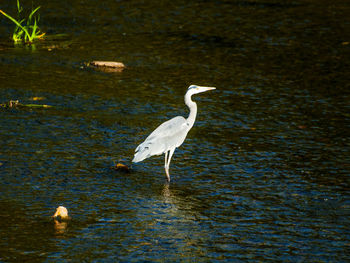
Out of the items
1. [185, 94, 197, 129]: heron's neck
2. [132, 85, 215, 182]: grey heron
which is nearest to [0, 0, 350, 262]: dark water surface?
[132, 85, 215, 182]: grey heron

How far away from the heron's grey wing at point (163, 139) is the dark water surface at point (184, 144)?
1.40ft

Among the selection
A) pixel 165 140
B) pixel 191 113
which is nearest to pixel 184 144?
pixel 191 113

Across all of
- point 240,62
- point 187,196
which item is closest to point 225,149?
point 187,196

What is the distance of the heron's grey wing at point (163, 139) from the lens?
983 centimetres

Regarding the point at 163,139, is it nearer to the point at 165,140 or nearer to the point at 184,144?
the point at 165,140

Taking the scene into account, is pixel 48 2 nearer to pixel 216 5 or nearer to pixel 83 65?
pixel 216 5

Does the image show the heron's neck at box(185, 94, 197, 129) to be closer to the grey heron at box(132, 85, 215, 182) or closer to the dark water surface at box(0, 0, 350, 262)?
the grey heron at box(132, 85, 215, 182)

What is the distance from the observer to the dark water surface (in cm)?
788

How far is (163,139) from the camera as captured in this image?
10.1 meters

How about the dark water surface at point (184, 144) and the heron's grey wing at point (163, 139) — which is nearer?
the dark water surface at point (184, 144)

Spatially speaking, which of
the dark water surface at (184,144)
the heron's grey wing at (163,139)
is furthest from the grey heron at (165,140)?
the dark water surface at (184,144)

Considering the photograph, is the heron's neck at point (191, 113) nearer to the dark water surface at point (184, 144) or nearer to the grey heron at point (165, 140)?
the grey heron at point (165, 140)

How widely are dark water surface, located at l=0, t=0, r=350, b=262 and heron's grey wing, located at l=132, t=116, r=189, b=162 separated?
1.40 feet

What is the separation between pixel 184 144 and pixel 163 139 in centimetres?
159
